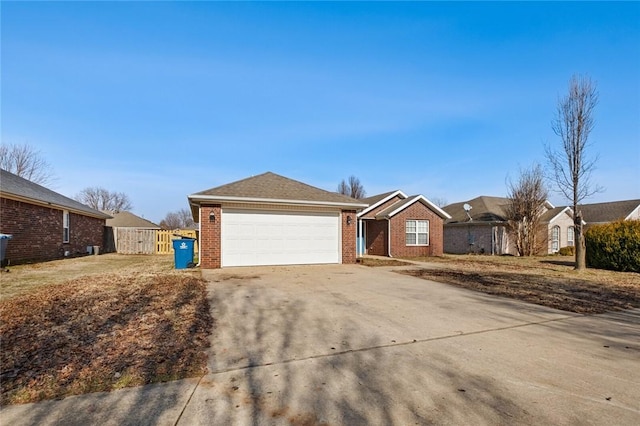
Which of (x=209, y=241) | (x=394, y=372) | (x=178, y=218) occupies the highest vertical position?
(x=178, y=218)

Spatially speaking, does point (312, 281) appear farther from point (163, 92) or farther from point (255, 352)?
point (163, 92)

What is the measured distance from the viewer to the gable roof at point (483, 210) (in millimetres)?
25570

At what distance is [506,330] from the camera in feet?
17.3

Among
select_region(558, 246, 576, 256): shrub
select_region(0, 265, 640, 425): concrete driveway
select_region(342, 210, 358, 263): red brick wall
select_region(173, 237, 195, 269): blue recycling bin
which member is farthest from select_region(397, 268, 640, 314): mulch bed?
select_region(558, 246, 576, 256): shrub

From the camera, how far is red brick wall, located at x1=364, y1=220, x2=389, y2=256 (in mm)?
21750

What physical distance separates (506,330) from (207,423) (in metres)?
4.55

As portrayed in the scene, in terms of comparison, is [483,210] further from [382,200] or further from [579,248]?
[579,248]

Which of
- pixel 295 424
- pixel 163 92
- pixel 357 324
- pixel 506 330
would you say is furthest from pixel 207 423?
pixel 163 92

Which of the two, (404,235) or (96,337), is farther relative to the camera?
(404,235)

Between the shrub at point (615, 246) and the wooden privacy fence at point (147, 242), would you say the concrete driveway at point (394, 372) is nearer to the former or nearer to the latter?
the shrub at point (615, 246)

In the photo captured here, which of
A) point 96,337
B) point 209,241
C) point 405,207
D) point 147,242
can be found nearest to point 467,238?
point 405,207

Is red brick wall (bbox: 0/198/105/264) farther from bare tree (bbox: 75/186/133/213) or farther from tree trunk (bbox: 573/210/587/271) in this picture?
bare tree (bbox: 75/186/133/213)

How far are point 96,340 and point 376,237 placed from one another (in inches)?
764

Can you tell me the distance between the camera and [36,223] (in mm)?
15773
